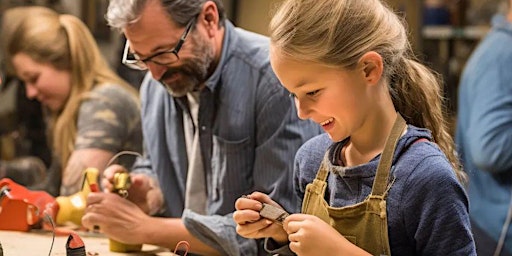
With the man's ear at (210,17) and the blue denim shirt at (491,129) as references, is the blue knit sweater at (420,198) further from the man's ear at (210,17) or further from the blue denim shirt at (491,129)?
the blue denim shirt at (491,129)

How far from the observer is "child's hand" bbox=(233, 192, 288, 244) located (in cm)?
177

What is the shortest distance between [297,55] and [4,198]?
41.7 inches

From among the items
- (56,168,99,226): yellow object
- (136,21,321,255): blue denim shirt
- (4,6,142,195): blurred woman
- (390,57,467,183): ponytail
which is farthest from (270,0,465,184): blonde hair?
(4,6,142,195): blurred woman

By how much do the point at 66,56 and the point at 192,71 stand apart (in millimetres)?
851

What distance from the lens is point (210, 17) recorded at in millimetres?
2289

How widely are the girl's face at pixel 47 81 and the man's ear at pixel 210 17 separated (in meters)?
0.83

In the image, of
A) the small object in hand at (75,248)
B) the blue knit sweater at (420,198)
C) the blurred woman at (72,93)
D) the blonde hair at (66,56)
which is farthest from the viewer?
the blonde hair at (66,56)

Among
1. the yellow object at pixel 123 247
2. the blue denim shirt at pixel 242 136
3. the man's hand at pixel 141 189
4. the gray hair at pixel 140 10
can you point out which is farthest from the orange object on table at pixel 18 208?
the gray hair at pixel 140 10

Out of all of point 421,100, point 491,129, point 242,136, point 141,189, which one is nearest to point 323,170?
point 421,100

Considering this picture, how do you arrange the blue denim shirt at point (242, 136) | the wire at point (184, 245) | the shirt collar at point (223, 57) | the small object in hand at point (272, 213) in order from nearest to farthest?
1. the small object in hand at point (272, 213)
2. the wire at point (184, 245)
3. the blue denim shirt at point (242, 136)
4. the shirt collar at point (223, 57)

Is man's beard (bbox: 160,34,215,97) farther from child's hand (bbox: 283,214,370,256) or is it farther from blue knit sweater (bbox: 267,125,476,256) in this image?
child's hand (bbox: 283,214,370,256)

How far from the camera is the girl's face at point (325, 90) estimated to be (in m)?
1.68

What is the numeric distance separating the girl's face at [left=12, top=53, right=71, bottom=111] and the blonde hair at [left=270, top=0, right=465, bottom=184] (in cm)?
135

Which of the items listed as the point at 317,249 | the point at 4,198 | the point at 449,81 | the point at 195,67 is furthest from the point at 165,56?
the point at 449,81
